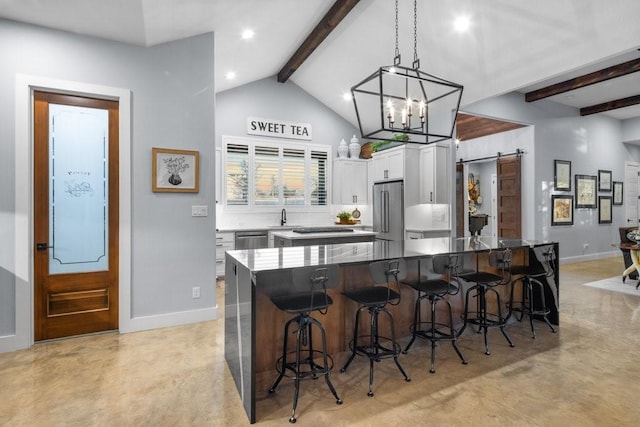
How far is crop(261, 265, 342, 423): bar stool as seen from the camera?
2080 mm

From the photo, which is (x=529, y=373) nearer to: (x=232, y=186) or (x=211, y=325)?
(x=211, y=325)

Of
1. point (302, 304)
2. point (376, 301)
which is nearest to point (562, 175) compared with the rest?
point (376, 301)

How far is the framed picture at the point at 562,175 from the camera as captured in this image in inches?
276

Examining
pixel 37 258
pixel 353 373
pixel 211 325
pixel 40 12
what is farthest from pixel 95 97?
pixel 353 373

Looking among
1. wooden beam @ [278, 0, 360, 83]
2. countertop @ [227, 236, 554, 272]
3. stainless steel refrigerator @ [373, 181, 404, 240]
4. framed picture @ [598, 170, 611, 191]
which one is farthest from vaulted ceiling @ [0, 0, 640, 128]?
countertop @ [227, 236, 554, 272]

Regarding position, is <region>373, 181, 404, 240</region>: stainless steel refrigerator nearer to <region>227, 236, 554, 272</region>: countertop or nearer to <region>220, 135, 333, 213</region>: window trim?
<region>220, 135, 333, 213</region>: window trim

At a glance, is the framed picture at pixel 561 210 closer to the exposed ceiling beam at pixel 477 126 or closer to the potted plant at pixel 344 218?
the exposed ceiling beam at pixel 477 126

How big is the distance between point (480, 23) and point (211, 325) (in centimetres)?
477

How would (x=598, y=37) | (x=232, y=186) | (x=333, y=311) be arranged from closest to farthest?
(x=333, y=311), (x=598, y=37), (x=232, y=186)

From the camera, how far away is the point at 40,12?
2.88 metres

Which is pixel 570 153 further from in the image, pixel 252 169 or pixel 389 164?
pixel 252 169

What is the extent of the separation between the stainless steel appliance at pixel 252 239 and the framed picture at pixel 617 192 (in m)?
8.38

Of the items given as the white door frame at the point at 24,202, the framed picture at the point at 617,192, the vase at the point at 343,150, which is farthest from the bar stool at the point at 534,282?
the framed picture at the point at 617,192

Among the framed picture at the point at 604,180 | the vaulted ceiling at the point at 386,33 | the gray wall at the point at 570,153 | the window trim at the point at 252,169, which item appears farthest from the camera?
the framed picture at the point at 604,180
